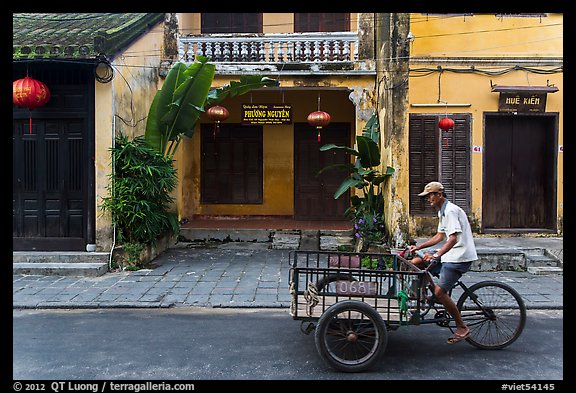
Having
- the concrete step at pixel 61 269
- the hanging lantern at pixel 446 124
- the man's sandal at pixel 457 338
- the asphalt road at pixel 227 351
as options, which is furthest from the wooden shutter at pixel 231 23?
the man's sandal at pixel 457 338

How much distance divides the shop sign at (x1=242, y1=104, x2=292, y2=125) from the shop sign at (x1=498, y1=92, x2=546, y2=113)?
15.6 feet

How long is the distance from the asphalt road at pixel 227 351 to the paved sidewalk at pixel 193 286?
507mm

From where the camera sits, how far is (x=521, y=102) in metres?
9.81

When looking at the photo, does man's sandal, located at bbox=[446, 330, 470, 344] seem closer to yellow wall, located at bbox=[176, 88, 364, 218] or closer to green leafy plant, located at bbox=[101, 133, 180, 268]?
green leafy plant, located at bbox=[101, 133, 180, 268]

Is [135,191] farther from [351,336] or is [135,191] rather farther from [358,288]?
[351,336]

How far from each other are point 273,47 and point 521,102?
572cm

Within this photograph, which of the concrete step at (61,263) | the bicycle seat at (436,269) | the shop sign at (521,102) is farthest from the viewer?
the shop sign at (521,102)

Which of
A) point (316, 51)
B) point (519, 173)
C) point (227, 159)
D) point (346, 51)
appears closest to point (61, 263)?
point (227, 159)

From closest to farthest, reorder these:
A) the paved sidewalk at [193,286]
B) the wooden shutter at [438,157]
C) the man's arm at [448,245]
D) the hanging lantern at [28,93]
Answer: the man's arm at [448,245] → the paved sidewalk at [193,286] → the hanging lantern at [28,93] → the wooden shutter at [438,157]

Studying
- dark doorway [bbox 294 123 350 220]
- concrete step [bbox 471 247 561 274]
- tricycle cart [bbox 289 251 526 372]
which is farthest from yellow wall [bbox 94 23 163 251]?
concrete step [bbox 471 247 561 274]

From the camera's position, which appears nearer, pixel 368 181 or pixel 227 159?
pixel 368 181

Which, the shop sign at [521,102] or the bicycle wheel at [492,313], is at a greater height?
the shop sign at [521,102]

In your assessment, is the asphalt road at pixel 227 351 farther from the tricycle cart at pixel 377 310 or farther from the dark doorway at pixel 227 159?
the dark doorway at pixel 227 159

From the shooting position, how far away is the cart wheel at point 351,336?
167 inches
